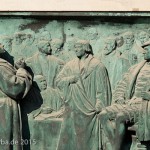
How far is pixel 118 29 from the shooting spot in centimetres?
916

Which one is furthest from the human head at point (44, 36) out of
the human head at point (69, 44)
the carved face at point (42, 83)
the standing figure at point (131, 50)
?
the standing figure at point (131, 50)

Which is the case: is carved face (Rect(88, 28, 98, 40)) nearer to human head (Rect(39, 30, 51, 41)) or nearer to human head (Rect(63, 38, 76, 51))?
human head (Rect(63, 38, 76, 51))

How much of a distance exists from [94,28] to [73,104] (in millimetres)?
948

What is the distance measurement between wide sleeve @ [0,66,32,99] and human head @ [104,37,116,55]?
1.01 m

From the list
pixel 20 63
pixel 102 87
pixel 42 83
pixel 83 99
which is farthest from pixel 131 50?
pixel 20 63

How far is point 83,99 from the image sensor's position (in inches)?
352

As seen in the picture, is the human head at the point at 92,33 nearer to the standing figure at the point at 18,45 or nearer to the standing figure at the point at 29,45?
the standing figure at the point at 29,45

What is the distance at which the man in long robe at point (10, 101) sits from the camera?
8.90 metres

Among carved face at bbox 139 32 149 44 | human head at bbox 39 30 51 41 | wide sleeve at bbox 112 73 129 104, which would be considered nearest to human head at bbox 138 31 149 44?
carved face at bbox 139 32 149 44

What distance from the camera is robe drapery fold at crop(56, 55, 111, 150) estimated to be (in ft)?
29.4

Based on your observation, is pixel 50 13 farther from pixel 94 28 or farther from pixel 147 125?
pixel 147 125

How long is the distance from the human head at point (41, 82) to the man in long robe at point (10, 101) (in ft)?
0.59

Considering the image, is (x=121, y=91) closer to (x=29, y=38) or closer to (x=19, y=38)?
(x=29, y=38)
